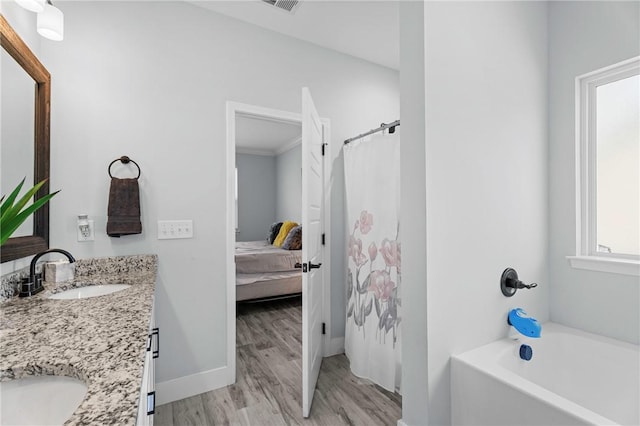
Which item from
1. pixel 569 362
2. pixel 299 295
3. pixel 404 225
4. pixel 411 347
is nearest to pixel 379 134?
pixel 404 225

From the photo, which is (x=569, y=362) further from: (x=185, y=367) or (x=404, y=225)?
(x=185, y=367)

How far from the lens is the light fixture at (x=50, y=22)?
52.8 inches

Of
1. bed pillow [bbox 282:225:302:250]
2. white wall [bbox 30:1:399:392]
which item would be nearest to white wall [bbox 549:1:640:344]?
white wall [bbox 30:1:399:392]

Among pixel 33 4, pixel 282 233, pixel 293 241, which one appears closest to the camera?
pixel 33 4

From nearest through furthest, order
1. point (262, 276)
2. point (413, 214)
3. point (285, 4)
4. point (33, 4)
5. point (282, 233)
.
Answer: point (33, 4)
point (413, 214)
point (285, 4)
point (262, 276)
point (282, 233)

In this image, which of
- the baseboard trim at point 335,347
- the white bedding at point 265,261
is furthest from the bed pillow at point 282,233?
the baseboard trim at point 335,347

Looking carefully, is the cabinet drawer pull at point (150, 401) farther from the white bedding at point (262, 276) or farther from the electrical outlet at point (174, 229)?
the white bedding at point (262, 276)

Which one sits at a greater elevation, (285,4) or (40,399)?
(285,4)

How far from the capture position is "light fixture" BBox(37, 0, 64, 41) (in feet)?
4.40

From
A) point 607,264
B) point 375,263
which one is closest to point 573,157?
point 607,264

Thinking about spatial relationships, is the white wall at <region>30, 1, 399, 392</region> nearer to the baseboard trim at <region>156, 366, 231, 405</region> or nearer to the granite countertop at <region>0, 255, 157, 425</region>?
the baseboard trim at <region>156, 366, 231, 405</region>

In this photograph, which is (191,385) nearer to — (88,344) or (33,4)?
(88,344)

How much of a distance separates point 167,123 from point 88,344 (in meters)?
1.57

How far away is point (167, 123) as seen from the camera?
1.98 metres
